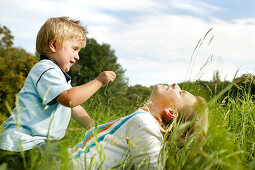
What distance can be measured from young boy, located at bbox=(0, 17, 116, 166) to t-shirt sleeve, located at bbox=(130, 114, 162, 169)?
458 mm

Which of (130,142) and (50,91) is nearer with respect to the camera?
(130,142)

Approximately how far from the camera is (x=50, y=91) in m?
2.25

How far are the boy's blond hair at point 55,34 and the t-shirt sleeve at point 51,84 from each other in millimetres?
433

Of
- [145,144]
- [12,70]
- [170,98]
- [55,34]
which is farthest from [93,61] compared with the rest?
[145,144]

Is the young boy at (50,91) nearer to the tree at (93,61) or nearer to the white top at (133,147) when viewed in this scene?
the white top at (133,147)

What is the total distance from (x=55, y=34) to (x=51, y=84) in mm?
691

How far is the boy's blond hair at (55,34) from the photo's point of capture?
2.72 metres

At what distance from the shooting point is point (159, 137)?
78.0 inches

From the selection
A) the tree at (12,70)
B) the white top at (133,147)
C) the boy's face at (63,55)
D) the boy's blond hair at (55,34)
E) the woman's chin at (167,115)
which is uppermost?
the boy's blond hair at (55,34)

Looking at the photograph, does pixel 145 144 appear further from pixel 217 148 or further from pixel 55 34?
pixel 55 34

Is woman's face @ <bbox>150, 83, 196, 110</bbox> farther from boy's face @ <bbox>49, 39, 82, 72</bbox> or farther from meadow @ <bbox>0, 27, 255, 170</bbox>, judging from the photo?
boy's face @ <bbox>49, 39, 82, 72</bbox>

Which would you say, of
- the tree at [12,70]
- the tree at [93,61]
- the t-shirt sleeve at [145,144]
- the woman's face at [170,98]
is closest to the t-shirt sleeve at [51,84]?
the t-shirt sleeve at [145,144]

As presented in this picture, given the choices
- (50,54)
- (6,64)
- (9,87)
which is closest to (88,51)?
(6,64)

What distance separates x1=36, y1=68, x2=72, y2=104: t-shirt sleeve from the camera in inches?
88.4
